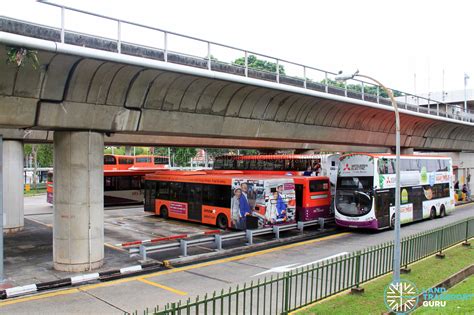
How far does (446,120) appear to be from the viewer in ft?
97.9

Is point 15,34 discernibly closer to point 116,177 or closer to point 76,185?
point 76,185

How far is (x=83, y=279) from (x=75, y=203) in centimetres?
235

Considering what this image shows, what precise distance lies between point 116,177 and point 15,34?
79.8 ft

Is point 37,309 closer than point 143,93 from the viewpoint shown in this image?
Yes

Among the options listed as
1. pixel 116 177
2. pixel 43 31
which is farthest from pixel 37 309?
pixel 116 177

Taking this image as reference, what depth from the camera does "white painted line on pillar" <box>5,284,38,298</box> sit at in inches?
429

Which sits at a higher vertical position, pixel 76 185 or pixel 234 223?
pixel 76 185

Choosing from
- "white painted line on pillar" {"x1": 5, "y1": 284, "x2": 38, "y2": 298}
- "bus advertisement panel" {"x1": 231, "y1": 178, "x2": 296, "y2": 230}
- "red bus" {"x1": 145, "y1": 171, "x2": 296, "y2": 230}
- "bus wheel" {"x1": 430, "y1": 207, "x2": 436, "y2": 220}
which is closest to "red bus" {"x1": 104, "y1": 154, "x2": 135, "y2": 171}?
"red bus" {"x1": 145, "y1": 171, "x2": 296, "y2": 230}

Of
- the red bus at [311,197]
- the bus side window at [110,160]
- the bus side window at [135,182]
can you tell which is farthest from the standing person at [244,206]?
the bus side window at [110,160]

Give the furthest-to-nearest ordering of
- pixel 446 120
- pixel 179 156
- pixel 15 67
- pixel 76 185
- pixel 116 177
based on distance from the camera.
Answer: pixel 179 156, pixel 116 177, pixel 446 120, pixel 76 185, pixel 15 67

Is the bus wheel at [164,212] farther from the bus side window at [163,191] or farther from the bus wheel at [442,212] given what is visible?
the bus wheel at [442,212]

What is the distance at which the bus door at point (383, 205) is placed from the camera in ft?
67.6

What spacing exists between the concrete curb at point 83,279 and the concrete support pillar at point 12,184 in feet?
33.7

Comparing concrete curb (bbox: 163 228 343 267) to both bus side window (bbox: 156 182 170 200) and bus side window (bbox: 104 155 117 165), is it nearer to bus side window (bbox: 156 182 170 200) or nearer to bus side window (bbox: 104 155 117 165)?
bus side window (bbox: 156 182 170 200)
